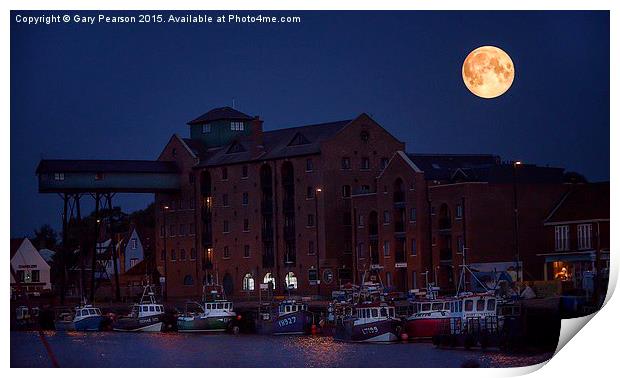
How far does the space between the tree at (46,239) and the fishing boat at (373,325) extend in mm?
25511

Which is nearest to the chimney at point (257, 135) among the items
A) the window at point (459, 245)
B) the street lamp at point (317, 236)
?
the street lamp at point (317, 236)

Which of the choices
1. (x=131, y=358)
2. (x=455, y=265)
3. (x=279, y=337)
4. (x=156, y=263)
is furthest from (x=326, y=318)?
(x=156, y=263)

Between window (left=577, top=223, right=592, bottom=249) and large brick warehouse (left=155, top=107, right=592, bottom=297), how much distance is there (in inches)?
100

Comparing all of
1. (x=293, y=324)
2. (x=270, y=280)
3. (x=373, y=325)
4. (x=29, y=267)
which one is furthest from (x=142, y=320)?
(x=373, y=325)

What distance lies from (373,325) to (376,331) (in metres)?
0.25

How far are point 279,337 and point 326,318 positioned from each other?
2.52 m

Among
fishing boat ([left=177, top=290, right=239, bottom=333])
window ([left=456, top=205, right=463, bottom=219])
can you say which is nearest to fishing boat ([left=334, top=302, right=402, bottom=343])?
fishing boat ([left=177, top=290, right=239, bottom=333])

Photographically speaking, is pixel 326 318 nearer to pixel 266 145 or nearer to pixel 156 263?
pixel 266 145

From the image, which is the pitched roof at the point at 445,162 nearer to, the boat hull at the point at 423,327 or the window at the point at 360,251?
the window at the point at 360,251

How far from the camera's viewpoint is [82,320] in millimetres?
72438

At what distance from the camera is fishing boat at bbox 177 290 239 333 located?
6794 centimetres

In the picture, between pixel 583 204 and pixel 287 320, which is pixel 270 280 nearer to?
pixel 287 320

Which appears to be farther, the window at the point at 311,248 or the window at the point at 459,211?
the window at the point at 311,248

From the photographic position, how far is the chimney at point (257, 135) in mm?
82250
